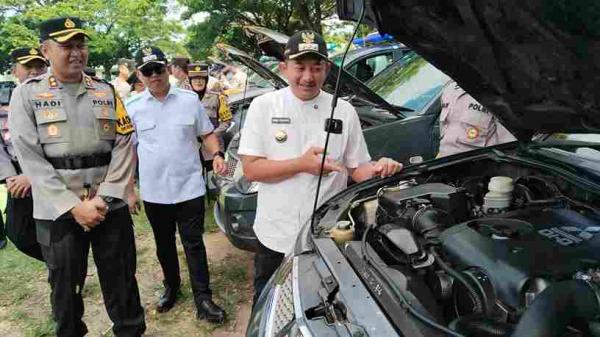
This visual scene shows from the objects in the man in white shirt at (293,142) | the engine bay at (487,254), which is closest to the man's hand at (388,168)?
the man in white shirt at (293,142)

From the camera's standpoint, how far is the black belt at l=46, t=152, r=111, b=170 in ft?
8.05

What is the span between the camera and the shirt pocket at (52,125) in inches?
93.9

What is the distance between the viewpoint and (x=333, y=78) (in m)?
3.96

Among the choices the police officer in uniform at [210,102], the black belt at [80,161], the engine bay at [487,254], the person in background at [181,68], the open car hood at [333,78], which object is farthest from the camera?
the person in background at [181,68]

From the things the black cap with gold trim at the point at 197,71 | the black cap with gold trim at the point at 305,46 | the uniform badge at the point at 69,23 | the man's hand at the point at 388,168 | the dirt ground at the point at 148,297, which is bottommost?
the dirt ground at the point at 148,297

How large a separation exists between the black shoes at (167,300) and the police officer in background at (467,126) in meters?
2.11

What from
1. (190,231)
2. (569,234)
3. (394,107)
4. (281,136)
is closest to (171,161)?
(190,231)

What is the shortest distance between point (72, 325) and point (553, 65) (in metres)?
2.49

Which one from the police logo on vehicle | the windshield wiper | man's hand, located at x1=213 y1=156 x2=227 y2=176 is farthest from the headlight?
the police logo on vehicle

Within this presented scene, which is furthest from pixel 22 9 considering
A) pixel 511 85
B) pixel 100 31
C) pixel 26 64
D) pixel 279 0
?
pixel 511 85

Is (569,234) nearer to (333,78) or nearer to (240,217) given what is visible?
(240,217)

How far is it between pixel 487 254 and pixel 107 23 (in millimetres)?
23964

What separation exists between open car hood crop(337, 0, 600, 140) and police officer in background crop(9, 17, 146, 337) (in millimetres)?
1493

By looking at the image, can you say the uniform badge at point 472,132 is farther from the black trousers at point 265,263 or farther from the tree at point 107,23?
the tree at point 107,23
